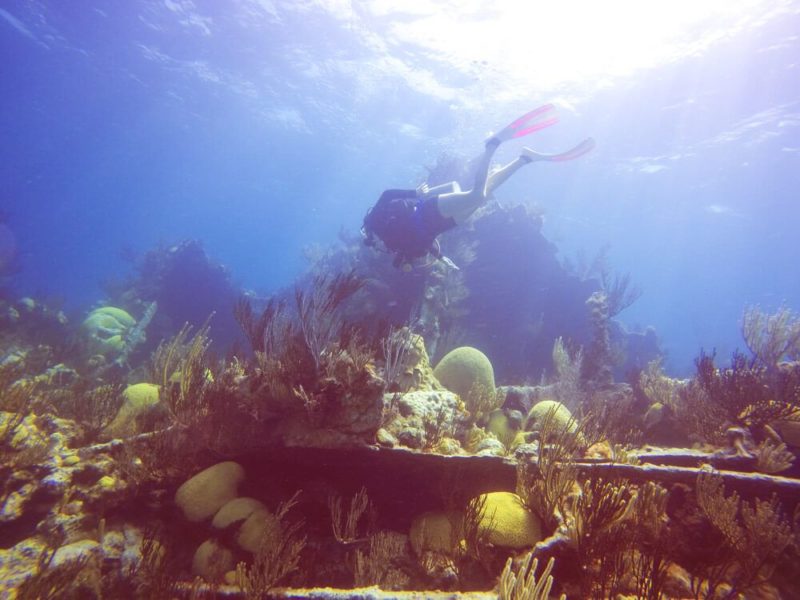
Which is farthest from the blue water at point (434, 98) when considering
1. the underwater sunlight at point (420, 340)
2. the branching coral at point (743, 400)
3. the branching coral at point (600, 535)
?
the branching coral at point (600, 535)

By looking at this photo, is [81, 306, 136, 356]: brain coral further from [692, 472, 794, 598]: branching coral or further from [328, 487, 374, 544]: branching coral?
[692, 472, 794, 598]: branching coral

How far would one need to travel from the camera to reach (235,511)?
161 inches

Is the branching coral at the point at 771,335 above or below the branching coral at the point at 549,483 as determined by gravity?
above

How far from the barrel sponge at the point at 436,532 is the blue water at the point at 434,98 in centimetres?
870

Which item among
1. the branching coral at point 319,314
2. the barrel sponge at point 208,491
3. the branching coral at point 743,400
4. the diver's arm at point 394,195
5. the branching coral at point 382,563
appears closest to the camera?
the branching coral at point 382,563

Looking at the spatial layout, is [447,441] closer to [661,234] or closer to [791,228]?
[791,228]

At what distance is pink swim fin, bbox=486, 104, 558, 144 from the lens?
9.32 m

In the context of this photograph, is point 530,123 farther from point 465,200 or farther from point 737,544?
point 737,544

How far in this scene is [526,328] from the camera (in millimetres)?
16344

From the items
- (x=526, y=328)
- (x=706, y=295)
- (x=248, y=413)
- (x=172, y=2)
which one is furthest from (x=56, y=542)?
(x=706, y=295)

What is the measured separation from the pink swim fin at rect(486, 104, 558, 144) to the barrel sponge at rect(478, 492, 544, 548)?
8.07 m

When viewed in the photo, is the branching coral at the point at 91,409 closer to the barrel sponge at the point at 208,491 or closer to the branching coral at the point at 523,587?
the barrel sponge at the point at 208,491

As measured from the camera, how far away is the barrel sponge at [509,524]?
3.74 m

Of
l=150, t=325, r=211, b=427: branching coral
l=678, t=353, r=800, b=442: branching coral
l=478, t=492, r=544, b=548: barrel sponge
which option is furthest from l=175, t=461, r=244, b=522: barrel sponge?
l=678, t=353, r=800, b=442: branching coral
